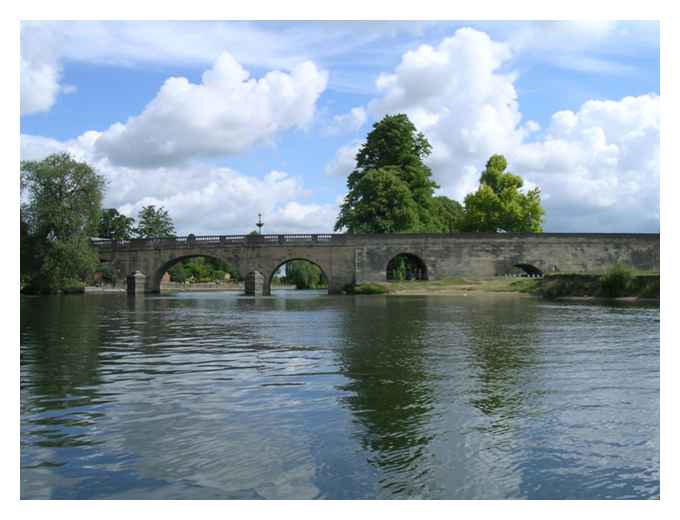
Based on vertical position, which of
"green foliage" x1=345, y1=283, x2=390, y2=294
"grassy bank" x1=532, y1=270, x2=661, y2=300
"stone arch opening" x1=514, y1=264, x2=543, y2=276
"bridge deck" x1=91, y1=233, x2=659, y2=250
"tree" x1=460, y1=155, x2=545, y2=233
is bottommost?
"green foliage" x1=345, y1=283, x2=390, y2=294

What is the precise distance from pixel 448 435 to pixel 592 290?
110 feet

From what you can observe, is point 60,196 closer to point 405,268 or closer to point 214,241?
point 214,241

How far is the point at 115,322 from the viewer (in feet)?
70.6

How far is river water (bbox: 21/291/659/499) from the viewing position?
5289 mm

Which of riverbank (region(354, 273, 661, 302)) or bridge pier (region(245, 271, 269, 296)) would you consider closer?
riverbank (region(354, 273, 661, 302))

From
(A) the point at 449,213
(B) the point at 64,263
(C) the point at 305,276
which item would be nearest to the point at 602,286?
(B) the point at 64,263

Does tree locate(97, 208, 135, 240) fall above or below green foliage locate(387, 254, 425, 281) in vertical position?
above

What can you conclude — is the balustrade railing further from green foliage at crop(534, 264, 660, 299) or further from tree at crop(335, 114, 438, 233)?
green foliage at crop(534, 264, 660, 299)

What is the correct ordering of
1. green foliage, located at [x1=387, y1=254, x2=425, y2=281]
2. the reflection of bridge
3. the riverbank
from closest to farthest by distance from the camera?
1. the riverbank
2. the reflection of bridge
3. green foliage, located at [x1=387, y1=254, x2=425, y2=281]

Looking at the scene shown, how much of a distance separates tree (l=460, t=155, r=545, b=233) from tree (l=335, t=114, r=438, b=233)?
14.6ft

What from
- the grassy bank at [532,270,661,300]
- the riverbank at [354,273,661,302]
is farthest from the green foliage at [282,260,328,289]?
the grassy bank at [532,270,661,300]

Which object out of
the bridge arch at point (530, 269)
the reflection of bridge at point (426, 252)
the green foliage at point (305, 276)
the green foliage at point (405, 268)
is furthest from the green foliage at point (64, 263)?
the green foliage at point (305, 276)

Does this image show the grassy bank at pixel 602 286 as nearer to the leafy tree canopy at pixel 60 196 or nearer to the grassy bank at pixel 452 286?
the grassy bank at pixel 452 286

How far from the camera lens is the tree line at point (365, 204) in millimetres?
48125
